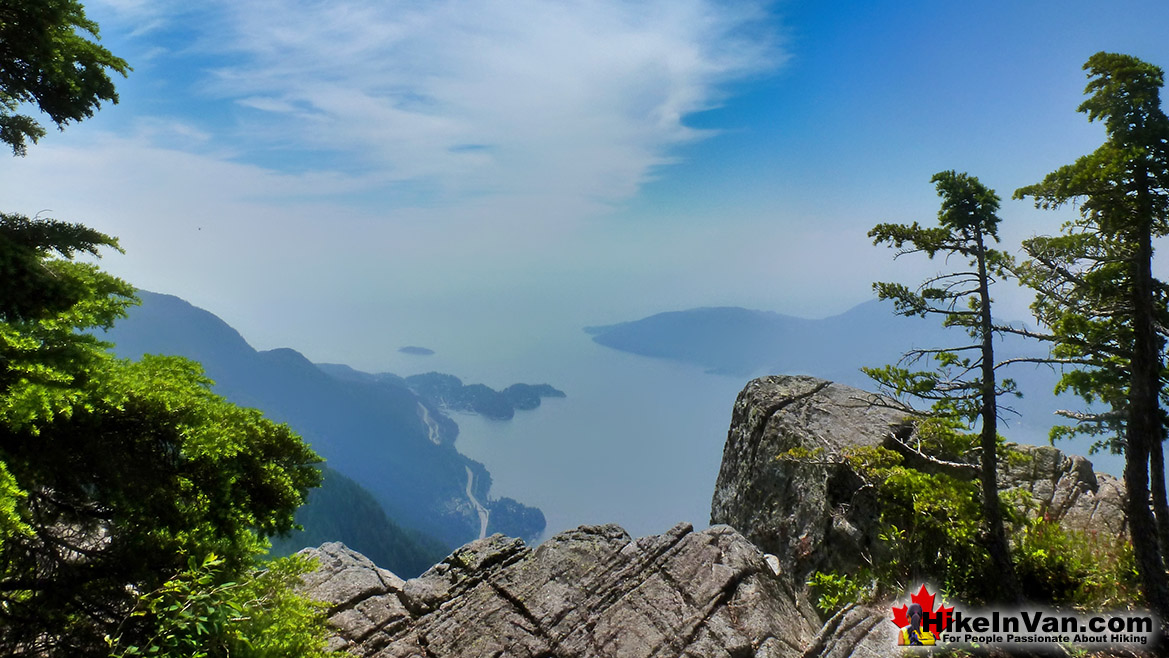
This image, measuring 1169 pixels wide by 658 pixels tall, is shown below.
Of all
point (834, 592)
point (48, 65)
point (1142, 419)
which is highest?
point (48, 65)

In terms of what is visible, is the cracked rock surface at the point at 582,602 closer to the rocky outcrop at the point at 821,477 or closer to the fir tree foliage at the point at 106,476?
the rocky outcrop at the point at 821,477

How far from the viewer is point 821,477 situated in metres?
17.7

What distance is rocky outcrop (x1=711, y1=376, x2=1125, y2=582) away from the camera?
618 inches

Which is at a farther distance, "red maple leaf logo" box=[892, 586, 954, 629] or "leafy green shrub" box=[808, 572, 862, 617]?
"leafy green shrub" box=[808, 572, 862, 617]

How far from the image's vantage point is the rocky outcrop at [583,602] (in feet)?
46.4

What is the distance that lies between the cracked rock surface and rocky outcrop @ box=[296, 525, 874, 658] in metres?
0.03

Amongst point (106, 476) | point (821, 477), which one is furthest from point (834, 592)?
point (106, 476)

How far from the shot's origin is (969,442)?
12.5 meters

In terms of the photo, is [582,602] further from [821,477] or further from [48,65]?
[48,65]

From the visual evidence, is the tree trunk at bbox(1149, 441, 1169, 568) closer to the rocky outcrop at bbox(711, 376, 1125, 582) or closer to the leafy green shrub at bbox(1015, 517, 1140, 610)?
the leafy green shrub at bbox(1015, 517, 1140, 610)

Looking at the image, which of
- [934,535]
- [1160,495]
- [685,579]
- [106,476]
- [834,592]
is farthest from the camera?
[685,579]

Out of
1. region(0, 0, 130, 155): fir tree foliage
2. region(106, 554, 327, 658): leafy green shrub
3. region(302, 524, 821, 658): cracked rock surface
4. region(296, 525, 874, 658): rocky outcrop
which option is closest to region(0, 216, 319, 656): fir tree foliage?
region(106, 554, 327, 658): leafy green shrub

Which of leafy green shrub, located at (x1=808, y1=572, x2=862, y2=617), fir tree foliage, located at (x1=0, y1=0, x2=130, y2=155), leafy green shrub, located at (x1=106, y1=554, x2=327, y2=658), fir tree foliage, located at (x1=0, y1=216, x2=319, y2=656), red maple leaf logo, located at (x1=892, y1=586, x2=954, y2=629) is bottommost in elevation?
leafy green shrub, located at (x1=808, y1=572, x2=862, y2=617)

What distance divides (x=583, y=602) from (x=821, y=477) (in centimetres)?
845
